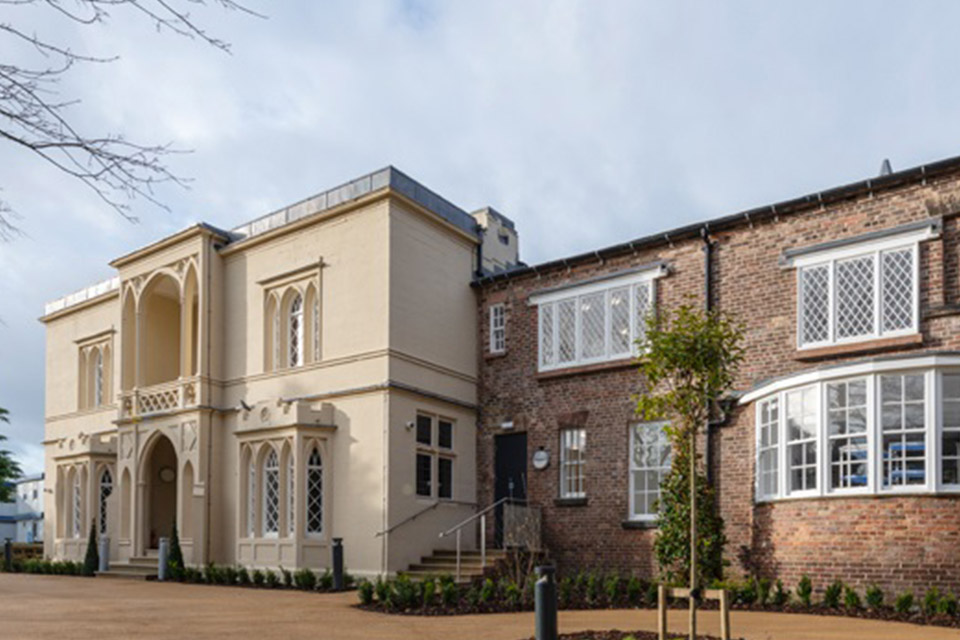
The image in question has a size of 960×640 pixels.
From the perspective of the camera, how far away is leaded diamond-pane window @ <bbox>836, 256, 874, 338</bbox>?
15.2 metres

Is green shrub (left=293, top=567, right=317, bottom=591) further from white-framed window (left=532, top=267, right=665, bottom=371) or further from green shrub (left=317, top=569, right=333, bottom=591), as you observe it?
white-framed window (left=532, top=267, right=665, bottom=371)

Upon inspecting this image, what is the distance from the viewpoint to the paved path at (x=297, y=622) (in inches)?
427

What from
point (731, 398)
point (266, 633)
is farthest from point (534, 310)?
point (266, 633)

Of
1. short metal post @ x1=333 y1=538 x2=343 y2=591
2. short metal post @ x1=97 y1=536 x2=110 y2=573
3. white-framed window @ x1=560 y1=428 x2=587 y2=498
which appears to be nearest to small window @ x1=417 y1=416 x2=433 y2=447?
white-framed window @ x1=560 y1=428 x2=587 y2=498

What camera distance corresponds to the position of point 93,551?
2333 cm

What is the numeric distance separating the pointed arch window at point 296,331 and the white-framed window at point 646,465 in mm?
7690

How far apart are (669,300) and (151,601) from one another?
35.0ft

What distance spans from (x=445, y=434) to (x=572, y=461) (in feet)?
9.73

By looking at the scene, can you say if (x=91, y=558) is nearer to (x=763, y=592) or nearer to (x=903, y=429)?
(x=763, y=592)

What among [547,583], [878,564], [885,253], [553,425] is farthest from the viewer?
[553,425]

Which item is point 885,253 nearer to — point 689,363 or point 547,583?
point 689,363

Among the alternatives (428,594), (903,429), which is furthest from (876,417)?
(428,594)

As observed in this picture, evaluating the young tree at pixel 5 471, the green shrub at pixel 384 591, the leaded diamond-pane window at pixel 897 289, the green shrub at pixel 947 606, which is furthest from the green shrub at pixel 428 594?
the young tree at pixel 5 471

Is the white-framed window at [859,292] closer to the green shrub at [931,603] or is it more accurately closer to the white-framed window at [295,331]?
the green shrub at [931,603]
